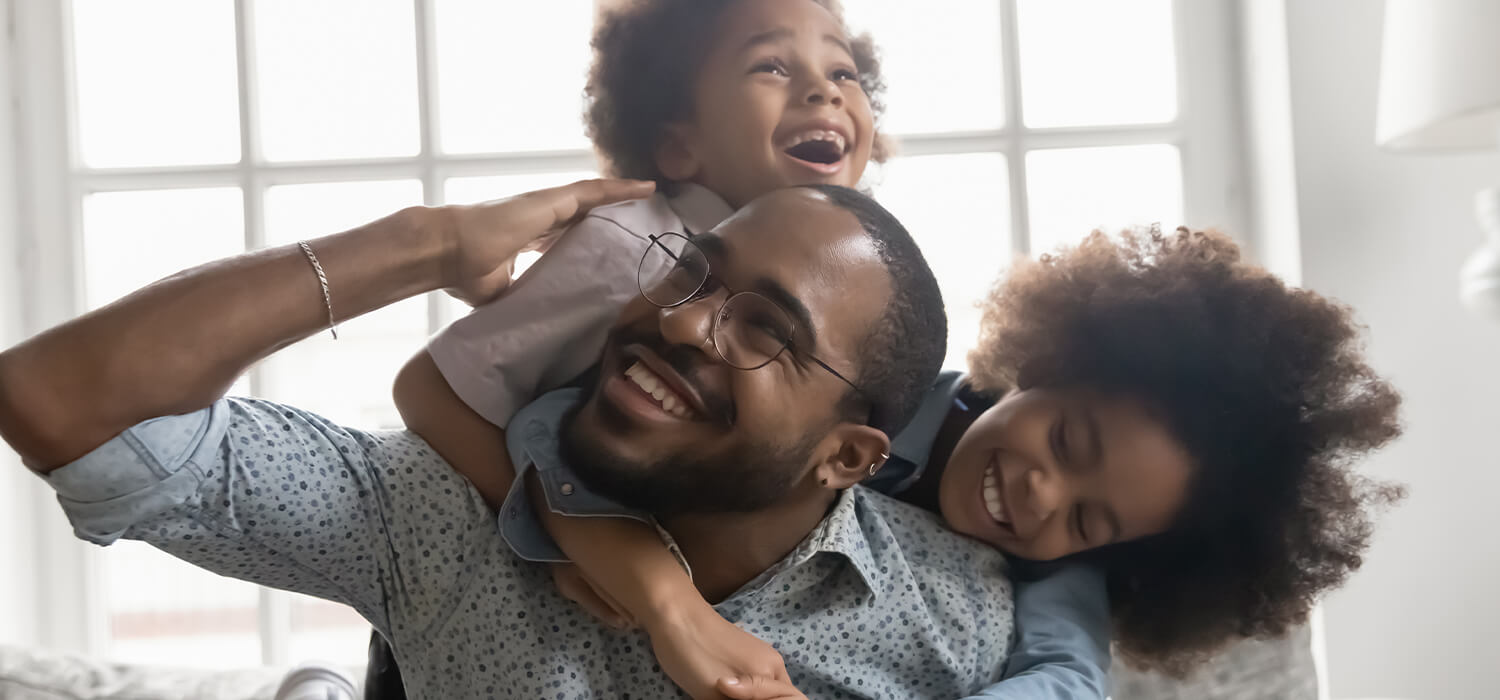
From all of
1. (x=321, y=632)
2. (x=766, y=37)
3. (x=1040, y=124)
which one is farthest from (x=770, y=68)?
(x=321, y=632)

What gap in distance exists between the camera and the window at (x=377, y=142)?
2.33 meters

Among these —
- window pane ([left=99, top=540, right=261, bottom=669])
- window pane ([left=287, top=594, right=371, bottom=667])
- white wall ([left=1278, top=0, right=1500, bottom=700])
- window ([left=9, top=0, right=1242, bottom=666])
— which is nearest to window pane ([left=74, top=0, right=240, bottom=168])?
window ([left=9, top=0, right=1242, bottom=666])

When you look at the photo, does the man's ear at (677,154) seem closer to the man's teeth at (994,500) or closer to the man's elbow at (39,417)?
the man's teeth at (994,500)

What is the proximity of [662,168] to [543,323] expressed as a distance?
26 cm

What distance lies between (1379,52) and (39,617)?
2860 mm

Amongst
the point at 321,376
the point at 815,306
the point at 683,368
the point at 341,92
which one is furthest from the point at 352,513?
the point at 341,92

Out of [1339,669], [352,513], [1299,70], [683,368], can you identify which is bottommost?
[1339,669]

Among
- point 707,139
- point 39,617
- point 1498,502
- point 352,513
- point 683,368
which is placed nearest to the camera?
point 683,368

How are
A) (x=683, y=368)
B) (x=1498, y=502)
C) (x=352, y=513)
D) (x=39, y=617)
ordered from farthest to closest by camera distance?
(x=39, y=617), (x=1498, y=502), (x=352, y=513), (x=683, y=368)

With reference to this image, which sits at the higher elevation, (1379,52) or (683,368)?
(1379,52)

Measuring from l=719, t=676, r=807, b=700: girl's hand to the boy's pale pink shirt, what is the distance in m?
0.32

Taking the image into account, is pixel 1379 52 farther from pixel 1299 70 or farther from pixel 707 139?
pixel 707 139

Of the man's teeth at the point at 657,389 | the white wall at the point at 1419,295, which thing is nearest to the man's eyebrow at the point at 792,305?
the man's teeth at the point at 657,389

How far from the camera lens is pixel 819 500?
1.02 meters
